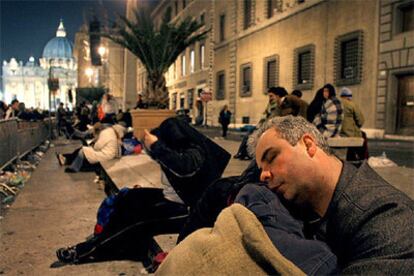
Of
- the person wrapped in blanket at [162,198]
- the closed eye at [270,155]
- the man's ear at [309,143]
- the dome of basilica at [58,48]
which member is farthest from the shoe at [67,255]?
the dome of basilica at [58,48]

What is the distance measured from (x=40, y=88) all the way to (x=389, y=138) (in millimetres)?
179243

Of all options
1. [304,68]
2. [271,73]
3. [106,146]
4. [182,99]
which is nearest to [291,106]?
[106,146]

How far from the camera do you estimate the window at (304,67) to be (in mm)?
19734

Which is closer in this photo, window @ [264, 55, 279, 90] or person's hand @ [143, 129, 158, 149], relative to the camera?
person's hand @ [143, 129, 158, 149]

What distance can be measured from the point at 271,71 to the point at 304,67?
136 inches

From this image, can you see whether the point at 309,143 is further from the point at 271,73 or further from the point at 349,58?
the point at 271,73

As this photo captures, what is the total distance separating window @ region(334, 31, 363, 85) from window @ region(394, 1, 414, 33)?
1614mm

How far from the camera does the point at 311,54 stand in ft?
64.7

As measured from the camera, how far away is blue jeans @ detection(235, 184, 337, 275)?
1.21 metres

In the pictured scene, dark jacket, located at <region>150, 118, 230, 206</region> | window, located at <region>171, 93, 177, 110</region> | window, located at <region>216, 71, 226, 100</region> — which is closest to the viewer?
dark jacket, located at <region>150, 118, 230, 206</region>

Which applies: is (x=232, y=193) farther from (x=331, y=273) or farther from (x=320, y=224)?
(x=331, y=273)

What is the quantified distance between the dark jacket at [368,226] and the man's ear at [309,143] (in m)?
0.12

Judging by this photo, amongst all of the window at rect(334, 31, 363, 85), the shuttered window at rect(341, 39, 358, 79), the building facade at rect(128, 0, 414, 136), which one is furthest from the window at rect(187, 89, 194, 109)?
the shuttered window at rect(341, 39, 358, 79)

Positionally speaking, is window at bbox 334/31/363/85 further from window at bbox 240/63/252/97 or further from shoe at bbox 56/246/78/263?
shoe at bbox 56/246/78/263
